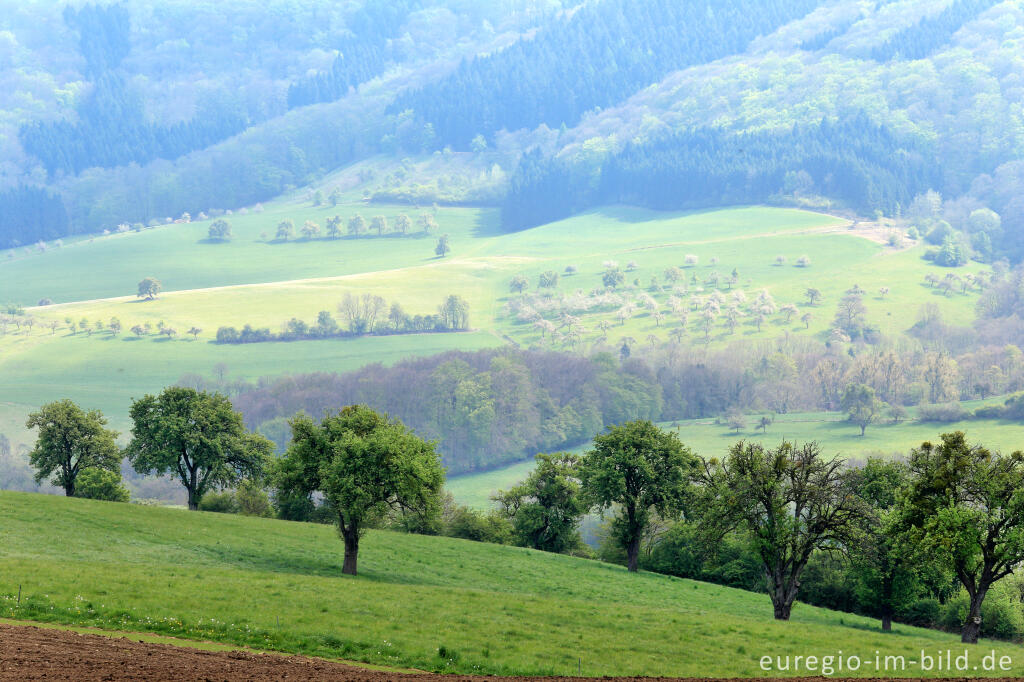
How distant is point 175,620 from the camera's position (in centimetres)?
3897

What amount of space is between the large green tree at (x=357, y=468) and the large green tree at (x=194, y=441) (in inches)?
920

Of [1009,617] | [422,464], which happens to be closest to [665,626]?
[422,464]

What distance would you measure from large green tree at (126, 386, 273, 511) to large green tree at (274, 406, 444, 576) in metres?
23.4

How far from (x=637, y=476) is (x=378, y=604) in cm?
3728

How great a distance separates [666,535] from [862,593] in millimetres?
23665

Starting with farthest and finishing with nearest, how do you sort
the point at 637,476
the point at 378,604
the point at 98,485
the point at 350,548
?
the point at 98,485
the point at 637,476
the point at 350,548
the point at 378,604

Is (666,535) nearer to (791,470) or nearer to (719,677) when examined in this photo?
(791,470)

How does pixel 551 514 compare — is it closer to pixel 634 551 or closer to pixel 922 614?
pixel 634 551

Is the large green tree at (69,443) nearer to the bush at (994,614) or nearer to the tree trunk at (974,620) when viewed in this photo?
the bush at (994,614)

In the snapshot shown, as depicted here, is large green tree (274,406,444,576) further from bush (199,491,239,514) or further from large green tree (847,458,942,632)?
bush (199,491,239,514)

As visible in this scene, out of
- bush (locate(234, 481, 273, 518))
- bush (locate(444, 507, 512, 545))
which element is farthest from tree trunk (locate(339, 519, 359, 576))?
bush (locate(444, 507, 512, 545))

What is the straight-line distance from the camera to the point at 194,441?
271 feet

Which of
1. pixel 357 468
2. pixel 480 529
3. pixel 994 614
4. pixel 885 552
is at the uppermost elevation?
pixel 357 468

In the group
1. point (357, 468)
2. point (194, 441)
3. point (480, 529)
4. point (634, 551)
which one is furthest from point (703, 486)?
point (194, 441)
